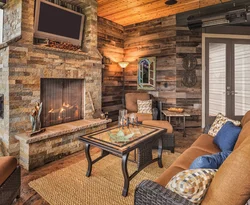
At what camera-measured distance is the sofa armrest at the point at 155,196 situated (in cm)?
105

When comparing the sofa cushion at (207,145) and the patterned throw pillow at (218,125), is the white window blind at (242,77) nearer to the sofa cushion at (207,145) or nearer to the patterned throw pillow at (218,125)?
the patterned throw pillow at (218,125)

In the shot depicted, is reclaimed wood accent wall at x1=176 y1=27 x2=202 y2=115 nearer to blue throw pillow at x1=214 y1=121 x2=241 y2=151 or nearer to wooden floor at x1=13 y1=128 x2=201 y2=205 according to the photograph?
wooden floor at x1=13 y1=128 x2=201 y2=205

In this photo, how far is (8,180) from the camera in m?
1.67

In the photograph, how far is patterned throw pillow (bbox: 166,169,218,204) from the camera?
3.40 feet

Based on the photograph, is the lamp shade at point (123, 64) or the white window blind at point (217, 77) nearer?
the white window blind at point (217, 77)

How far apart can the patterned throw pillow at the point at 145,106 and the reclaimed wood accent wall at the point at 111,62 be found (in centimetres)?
103

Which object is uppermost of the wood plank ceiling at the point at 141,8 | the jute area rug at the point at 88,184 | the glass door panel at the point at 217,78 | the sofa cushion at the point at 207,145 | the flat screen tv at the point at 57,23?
the wood plank ceiling at the point at 141,8

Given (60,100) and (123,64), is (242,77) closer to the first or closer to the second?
(123,64)

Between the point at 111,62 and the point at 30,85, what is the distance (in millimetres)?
2720

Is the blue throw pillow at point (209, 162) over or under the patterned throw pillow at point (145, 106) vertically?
under

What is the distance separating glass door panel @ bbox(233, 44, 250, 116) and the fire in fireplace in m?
4.26

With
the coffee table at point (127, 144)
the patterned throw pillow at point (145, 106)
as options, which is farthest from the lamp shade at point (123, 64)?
the coffee table at point (127, 144)

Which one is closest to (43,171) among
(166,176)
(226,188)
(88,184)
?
(88,184)

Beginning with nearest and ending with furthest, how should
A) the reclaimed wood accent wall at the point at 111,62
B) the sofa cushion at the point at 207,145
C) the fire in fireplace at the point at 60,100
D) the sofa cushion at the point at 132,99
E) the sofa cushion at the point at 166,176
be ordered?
the sofa cushion at the point at 166,176, the sofa cushion at the point at 207,145, the fire in fireplace at the point at 60,100, the sofa cushion at the point at 132,99, the reclaimed wood accent wall at the point at 111,62
